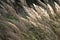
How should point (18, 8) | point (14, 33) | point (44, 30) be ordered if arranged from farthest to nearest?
point (18, 8) < point (44, 30) < point (14, 33)

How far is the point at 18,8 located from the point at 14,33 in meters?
1.65

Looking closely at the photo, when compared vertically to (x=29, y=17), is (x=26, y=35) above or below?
below

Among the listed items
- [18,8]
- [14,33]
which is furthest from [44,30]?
[18,8]

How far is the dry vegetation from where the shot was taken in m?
5.08

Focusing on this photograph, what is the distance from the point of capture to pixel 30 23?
542 centimetres

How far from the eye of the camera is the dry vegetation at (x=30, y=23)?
5.08 meters

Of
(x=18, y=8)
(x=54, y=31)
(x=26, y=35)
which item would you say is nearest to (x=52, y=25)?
(x=54, y=31)

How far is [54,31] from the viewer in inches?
217

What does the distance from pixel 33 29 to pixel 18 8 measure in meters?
1.30

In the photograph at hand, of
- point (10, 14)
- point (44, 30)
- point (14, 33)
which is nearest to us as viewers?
point (14, 33)

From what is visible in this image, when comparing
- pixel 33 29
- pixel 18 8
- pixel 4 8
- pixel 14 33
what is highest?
pixel 18 8

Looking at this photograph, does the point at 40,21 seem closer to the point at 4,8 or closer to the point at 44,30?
the point at 44,30

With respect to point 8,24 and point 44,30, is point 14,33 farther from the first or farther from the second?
point 44,30

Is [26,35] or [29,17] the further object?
[29,17]
